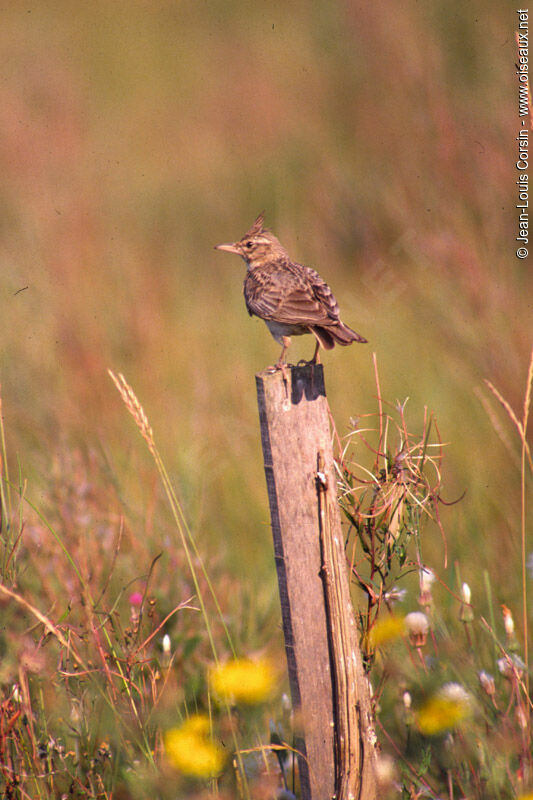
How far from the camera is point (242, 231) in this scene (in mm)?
9805

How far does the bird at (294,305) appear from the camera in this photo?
103 inches

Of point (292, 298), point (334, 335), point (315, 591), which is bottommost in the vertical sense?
point (315, 591)

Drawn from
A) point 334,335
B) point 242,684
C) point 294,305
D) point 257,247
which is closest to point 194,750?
point 242,684

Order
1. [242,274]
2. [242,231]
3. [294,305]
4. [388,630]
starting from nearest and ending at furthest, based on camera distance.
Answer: [388,630], [294,305], [242,274], [242,231]

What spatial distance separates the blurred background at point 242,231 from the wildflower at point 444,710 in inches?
30.3

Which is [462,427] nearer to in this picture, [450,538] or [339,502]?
[450,538]

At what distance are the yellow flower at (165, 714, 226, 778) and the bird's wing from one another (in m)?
1.20

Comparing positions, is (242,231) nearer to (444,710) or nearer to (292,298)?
(292,298)

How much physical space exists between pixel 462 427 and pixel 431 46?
2.79 metres

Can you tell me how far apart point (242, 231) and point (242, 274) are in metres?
0.89

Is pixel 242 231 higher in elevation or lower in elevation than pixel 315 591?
higher

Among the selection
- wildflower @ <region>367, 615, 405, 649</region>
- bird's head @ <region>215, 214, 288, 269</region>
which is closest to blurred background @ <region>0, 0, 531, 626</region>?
wildflower @ <region>367, 615, 405, 649</region>

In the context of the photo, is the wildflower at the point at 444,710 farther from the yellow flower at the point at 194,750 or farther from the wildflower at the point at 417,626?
the yellow flower at the point at 194,750

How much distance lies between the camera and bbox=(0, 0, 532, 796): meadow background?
3.88 m
